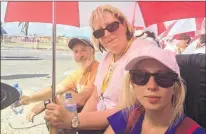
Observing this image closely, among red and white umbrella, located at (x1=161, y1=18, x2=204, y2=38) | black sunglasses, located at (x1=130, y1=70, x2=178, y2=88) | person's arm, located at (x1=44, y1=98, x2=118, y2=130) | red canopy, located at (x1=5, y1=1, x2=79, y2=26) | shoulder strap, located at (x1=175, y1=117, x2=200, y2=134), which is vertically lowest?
person's arm, located at (x1=44, y1=98, x2=118, y2=130)

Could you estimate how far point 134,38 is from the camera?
1.37 m

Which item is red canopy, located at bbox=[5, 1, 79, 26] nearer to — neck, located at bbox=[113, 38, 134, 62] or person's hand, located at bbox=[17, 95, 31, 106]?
neck, located at bbox=[113, 38, 134, 62]

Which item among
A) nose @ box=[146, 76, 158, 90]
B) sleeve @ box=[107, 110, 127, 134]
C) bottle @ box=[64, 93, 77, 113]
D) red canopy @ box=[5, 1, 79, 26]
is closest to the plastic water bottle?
bottle @ box=[64, 93, 77, 113]

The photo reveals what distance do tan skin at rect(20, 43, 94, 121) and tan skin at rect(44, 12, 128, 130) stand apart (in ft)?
0.41

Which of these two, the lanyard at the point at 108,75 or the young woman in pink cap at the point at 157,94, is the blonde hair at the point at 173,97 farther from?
the lanyard at the point at 108,75

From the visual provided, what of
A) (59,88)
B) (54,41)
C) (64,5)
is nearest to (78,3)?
(64,5)

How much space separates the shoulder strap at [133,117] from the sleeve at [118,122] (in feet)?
0.05

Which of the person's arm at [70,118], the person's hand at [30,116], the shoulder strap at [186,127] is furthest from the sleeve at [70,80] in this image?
the shoulder strap at [186,127]

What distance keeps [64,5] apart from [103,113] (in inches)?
20.5

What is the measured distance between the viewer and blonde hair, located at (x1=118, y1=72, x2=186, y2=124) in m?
1.08

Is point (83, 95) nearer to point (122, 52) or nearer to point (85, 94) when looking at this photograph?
point (85, 94)

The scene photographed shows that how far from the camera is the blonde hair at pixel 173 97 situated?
1.08 metres

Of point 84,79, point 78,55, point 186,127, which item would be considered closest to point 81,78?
point 84,79

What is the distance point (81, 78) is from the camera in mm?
1543
